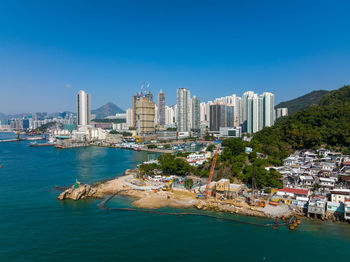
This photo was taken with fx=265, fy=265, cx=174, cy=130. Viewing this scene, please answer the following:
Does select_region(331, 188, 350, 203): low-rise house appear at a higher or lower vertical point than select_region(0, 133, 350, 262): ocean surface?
higher

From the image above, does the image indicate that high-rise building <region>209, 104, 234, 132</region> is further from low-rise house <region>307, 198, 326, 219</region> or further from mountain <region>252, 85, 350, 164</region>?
low-rise house <region>307, 198, 326, 219</region>

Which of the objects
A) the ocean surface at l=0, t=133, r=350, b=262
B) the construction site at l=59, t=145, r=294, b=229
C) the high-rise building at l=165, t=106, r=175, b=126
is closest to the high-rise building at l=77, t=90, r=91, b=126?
the high-rise building at l=165, t=106, r=175, b=126

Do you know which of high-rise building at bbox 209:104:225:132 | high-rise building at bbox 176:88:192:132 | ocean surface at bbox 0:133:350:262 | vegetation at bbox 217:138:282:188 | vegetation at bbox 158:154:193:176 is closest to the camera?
ocean surface at bbox 0:133:350:262

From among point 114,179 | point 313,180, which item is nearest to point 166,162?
point 114,179

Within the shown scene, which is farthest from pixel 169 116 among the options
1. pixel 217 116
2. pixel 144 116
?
pixel 144 116

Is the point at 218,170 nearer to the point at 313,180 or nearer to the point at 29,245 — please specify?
the point at 313,180

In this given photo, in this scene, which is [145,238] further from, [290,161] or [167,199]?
[290,161]
